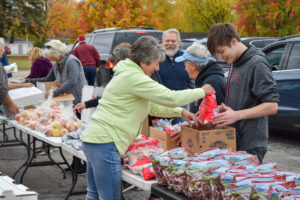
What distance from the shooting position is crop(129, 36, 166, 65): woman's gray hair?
287 centimetres

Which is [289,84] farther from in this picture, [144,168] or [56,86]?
[144,168]

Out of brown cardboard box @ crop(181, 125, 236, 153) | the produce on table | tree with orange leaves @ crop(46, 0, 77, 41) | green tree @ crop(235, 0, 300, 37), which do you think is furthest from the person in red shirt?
tree with orange leaves @ crop(46, 0, 77, 41)

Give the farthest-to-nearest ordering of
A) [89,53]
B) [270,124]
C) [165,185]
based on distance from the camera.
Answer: [89,53], [270,124], [165,185]

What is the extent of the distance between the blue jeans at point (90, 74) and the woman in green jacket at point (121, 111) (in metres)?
7.69

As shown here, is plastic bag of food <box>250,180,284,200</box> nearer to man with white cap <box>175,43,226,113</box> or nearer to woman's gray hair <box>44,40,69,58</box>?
man with white cap <box>175,43,226,113</box>

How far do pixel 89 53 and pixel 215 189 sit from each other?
864 centimetres

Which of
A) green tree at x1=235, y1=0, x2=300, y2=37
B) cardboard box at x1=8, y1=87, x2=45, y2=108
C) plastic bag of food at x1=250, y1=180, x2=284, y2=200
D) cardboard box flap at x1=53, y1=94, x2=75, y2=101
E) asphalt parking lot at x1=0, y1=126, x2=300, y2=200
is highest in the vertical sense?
green tree at x1=235, y1=0, x2=300, y2=37

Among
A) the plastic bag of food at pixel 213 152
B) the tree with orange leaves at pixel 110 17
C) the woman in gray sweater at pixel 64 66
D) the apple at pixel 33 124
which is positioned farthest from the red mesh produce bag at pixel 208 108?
the tree with orange leaves at pixel 110 17

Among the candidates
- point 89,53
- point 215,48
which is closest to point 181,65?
point 215,48

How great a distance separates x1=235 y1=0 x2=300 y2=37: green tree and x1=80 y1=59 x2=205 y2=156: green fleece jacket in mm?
15343

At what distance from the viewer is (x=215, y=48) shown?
2.94 metres

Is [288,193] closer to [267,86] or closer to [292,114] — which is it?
[267,86]

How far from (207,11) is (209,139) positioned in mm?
31390

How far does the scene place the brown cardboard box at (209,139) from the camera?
2.79m
